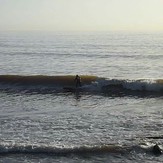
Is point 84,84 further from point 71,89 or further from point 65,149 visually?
point 65,149

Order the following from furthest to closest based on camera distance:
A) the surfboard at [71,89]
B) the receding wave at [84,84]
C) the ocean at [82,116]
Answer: the surfboard at [71,89]
the receding wave at [84,84]
the ocean at [82,116]

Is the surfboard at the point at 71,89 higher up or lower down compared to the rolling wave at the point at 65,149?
higher up

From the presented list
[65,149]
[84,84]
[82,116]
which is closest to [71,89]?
[84,84]

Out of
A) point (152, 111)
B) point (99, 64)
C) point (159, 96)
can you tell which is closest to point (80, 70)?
point (99, 64)

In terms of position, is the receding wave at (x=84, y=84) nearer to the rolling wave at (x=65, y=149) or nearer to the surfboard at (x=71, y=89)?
the surfboard at (x=71, y=89)

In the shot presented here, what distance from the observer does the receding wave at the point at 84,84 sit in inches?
1235

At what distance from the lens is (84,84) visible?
109 feet

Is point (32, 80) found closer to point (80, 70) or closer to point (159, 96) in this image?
point (80, 70)

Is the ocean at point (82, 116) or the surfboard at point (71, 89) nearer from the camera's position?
the ocean at point (82, 116)

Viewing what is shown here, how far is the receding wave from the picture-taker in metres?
31.4

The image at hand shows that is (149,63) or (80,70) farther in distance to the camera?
(149,63)

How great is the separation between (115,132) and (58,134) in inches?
108

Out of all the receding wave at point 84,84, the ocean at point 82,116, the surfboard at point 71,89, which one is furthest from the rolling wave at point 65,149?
the surfboard at point 71,89

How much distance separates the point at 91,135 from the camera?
17.0 m
